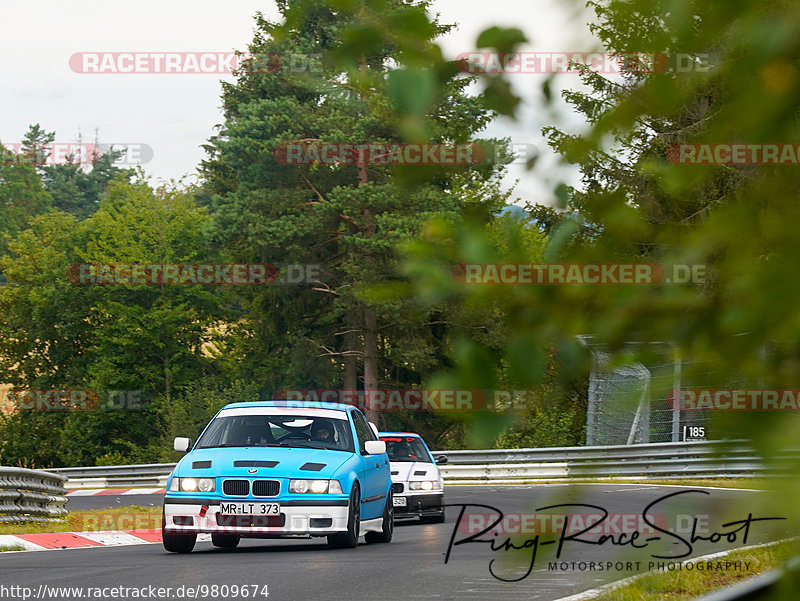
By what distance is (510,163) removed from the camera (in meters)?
2.07

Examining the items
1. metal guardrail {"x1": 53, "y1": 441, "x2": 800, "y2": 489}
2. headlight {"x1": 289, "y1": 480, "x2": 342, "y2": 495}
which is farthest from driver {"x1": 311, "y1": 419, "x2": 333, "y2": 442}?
metal guardrail {"x1": 53, "y1": 441, "x2": 800, "y2": 489}

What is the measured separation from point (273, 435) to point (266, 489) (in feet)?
4.67

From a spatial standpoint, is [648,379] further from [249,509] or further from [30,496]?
[30,496]

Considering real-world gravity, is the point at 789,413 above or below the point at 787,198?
below

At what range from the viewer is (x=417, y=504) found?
1750 cm

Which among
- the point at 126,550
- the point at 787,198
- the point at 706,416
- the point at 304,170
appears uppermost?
the point at 304,170

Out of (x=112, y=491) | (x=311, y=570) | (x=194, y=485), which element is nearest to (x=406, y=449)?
(x=194, y=485)

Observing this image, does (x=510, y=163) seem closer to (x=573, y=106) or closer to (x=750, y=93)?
(x=573, y=106)

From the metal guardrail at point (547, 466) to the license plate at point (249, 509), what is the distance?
7.66 feet

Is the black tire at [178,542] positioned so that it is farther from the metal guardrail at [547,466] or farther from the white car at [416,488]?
the white car at [416,488]

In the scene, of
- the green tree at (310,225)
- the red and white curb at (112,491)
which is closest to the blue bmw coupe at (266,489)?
the red and white curb at (112,491)

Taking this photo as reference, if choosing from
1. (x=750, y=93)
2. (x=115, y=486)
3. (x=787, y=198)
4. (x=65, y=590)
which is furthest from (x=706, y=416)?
(x=115, y=486)

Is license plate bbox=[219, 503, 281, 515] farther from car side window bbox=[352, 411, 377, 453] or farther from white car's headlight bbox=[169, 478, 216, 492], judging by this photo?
car side window bbox=[352, 411, 377, 453]

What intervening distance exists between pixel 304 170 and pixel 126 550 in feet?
123
